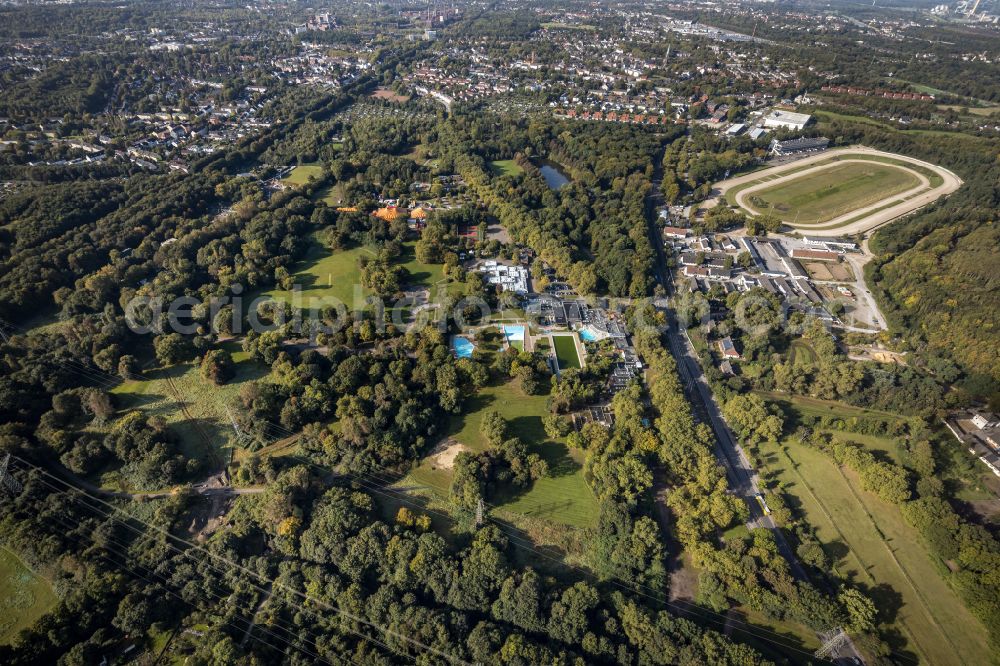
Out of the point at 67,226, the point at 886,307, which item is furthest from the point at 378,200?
the point at 886,307

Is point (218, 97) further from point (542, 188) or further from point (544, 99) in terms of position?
point (542, 188)

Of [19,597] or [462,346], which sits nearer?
[19,597]

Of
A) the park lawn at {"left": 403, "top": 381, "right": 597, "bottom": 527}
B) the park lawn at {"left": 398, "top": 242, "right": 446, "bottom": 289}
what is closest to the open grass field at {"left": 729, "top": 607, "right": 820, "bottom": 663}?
the park lawn at {"left": 403, "top": 381, "right": 597, "bottom": 527}

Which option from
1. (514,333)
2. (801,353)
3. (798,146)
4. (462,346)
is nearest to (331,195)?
(462,346)

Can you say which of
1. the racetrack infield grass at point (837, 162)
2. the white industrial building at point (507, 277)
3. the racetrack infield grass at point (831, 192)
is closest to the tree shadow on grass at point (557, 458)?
the white industrial building at point (507, 277)

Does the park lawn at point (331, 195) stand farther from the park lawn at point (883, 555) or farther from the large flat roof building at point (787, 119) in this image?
the large flat roof building at point (787, 119)

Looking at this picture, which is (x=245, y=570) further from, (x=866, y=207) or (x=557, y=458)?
(x=866, y=207)
